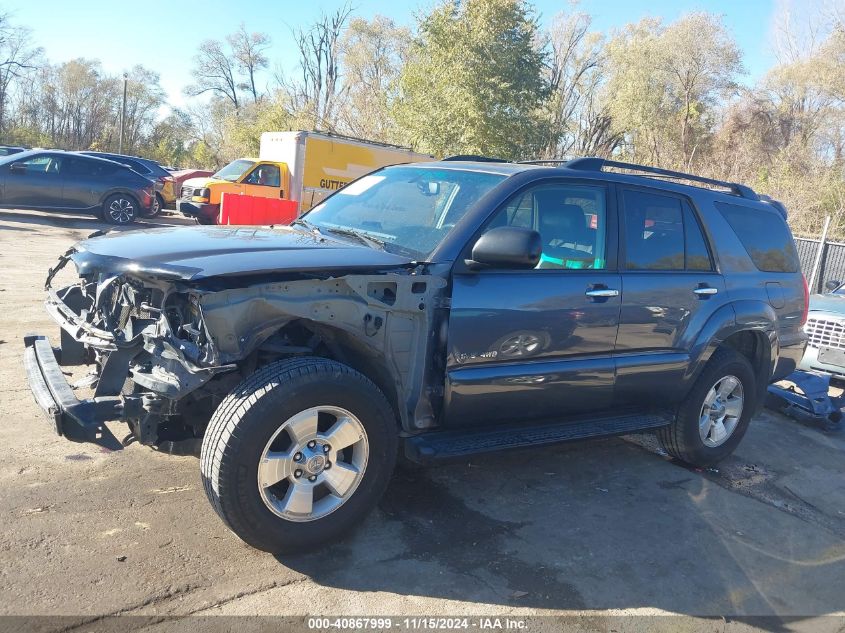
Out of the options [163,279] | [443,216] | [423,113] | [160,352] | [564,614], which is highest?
[423,113]

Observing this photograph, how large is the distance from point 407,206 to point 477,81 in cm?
1912

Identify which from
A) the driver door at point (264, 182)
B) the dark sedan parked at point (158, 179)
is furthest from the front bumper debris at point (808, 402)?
the dark sedan parked at point (158, 179)

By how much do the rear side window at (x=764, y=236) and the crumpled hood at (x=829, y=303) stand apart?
276 centimetres

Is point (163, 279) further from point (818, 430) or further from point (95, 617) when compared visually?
point (818, 430)

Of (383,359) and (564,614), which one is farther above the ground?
(383,359)

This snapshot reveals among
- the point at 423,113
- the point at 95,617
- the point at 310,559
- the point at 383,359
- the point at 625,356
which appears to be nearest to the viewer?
the point at 95,617

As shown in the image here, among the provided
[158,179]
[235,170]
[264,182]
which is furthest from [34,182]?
[158,179]

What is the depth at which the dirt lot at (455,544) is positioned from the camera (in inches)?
114

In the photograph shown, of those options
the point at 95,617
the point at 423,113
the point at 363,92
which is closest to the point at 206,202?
the point at 423,113

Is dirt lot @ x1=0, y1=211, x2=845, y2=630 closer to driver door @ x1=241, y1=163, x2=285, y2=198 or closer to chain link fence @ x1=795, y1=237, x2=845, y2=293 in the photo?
chain link fence @ x1=795, y1=237, x2=845, y2=293

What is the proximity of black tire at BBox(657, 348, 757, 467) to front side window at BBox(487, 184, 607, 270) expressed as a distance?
1262 millimetres

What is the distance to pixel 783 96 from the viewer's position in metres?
29.9

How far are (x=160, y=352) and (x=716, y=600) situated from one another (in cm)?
278

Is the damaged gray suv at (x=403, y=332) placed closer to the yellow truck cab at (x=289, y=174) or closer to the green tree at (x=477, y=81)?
the yellow truck cab at (x=289, y=174)
